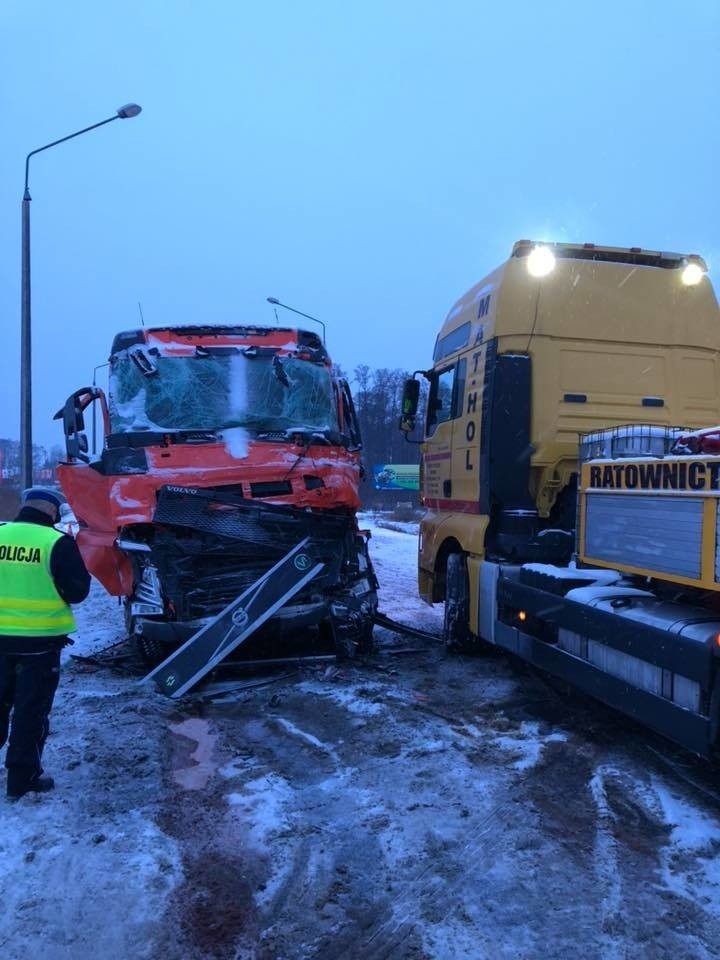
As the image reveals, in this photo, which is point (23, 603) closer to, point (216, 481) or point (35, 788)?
point (35, 788)

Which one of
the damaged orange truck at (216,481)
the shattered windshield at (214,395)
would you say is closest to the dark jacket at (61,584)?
the damaged orange truck at (216,481)

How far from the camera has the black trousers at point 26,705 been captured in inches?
166

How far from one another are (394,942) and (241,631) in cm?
364

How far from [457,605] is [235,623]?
2.27 metres

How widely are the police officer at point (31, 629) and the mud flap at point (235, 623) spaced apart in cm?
170

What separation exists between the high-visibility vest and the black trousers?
6.1 inches

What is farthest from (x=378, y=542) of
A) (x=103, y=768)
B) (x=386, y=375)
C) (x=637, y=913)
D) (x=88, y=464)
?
(x=386, y=375)

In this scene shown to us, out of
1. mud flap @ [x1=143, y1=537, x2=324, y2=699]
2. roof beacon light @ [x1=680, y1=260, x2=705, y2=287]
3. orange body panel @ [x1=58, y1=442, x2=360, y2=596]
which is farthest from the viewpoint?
roof beacon light @ [x1=680, y1=260, x2=705, y2=287]

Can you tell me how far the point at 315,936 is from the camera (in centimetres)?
302

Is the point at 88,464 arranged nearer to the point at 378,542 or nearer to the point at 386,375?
the point at 378,542

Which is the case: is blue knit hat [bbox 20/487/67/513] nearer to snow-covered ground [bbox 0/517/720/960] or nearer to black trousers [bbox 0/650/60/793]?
black trousers [bbox 0/650/60/793]

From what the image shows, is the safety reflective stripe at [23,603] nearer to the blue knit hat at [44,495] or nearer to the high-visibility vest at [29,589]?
the high-visibility vest at [29,589]

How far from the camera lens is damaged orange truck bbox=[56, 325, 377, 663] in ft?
21.7

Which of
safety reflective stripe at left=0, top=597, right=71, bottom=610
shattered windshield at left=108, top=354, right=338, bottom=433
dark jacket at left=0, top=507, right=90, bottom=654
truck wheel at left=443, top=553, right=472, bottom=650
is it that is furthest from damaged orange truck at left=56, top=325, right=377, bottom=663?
safety reflective stripe at left=0, top=597, right=71, bottom=610
